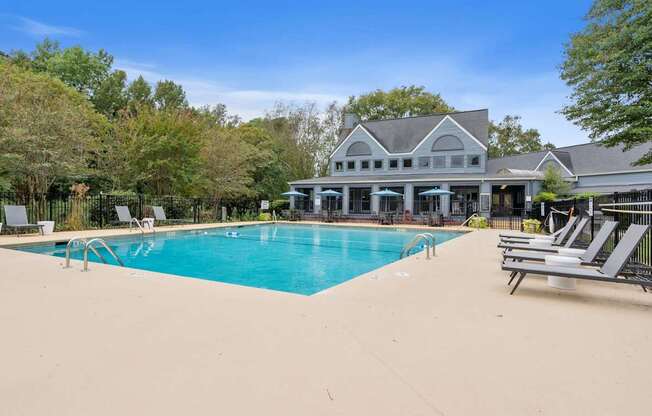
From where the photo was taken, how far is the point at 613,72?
1228 centimetres

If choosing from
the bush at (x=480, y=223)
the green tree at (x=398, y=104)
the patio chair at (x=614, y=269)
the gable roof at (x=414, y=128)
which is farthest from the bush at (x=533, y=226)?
the green tree at (x=398, y=104)

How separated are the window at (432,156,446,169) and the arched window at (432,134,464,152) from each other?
58 cm

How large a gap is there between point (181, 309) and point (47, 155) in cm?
1243

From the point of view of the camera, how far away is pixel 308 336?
3.26 m

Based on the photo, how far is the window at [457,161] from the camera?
26188 millimetres

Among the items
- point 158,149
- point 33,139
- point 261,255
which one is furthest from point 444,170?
point 33,139

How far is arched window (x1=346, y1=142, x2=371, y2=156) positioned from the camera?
2930 cm

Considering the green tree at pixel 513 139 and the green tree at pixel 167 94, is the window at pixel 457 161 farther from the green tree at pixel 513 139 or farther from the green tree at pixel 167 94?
the green tree at pixel 167 94

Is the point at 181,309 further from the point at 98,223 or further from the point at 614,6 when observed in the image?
the point at 614,6

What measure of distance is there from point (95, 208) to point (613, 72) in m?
20.5

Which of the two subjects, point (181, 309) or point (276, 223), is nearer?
point (181, 309)

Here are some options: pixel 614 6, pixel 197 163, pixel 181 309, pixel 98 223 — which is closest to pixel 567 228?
pixel 181 309

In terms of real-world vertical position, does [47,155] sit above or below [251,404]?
above

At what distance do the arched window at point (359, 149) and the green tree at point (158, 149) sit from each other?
1275cm
